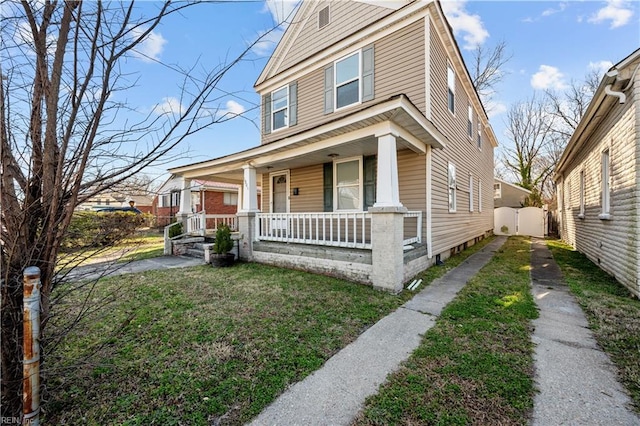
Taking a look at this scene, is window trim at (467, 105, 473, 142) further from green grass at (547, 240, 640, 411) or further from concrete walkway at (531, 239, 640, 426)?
concrete walkway at (531, 239, 640, 426)

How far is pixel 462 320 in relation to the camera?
3.83m

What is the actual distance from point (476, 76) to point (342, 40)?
1578 centimetres

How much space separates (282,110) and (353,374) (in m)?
9.09

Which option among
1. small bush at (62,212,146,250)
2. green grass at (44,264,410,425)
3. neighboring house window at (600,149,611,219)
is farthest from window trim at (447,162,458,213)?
small bush at (62,212,146,250)

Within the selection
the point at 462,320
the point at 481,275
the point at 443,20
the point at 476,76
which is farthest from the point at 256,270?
the point at 476,76

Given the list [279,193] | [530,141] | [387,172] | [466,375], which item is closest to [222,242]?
[279,193]

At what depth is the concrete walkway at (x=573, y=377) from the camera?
6.78 feet

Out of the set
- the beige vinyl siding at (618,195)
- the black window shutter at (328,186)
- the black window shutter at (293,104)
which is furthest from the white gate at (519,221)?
the black window shutter at (293,104)

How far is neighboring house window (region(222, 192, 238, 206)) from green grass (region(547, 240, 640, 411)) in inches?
762

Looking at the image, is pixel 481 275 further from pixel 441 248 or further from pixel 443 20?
pixel 443 20

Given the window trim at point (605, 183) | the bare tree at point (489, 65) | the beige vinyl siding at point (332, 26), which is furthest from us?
the bare tree at point (489, 65)

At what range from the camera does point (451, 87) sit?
8.70 meters

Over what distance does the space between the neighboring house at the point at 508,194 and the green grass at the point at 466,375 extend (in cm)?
2014

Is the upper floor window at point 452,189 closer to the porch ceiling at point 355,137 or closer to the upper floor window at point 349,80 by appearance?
the porch ceiling at point 355,137
